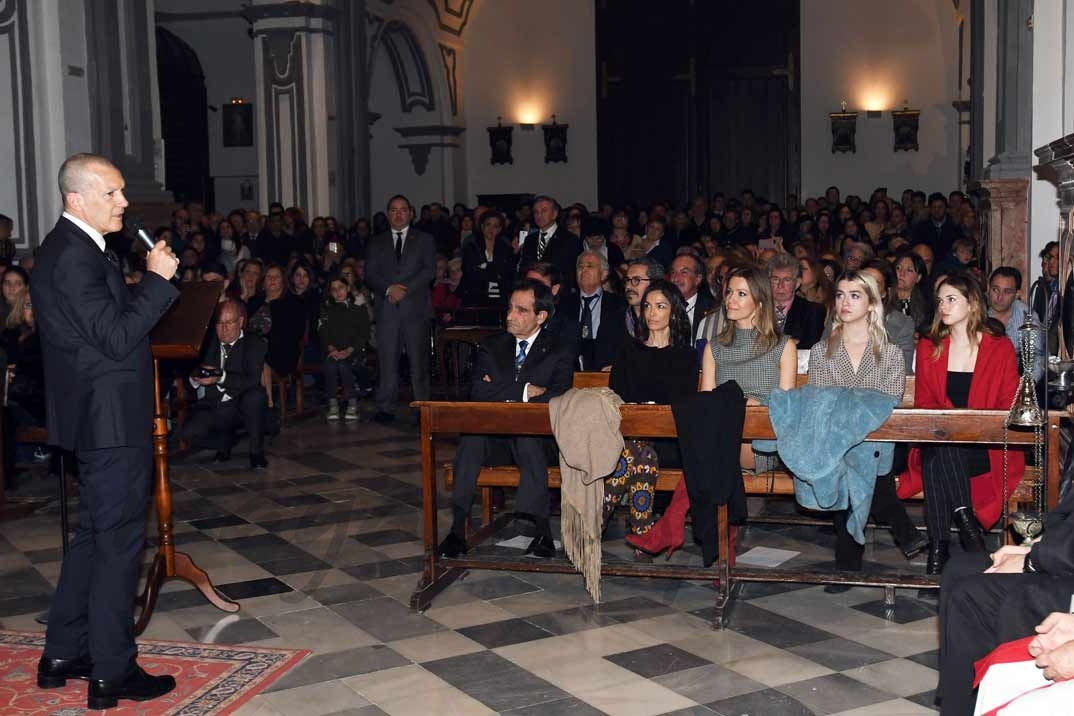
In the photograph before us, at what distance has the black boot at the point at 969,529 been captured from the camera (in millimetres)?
5027

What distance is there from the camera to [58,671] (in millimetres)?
4254

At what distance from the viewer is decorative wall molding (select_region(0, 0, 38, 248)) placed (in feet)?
33.3

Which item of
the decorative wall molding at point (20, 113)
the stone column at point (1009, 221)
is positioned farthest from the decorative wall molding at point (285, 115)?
the stone column at point (1009, 221)

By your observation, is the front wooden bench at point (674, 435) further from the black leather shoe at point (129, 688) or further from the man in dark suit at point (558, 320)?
the black leather shoe at point (129, 688)

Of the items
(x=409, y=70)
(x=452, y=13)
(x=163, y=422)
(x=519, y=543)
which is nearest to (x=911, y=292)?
(x=519, y=543)

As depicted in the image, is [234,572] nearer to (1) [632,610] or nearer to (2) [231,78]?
(1) [632,610]

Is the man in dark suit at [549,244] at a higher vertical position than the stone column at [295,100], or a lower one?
lower

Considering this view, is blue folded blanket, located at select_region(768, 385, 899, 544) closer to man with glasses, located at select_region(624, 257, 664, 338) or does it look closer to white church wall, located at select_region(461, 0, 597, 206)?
man with glasses, located at select_region(624, 257, 664, 338)

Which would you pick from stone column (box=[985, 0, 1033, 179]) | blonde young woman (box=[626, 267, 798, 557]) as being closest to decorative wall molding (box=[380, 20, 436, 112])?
stone column (box=[985, 0, 1033, 179])

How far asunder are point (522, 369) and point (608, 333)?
1.63 meters

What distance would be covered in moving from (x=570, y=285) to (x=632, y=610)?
14.3ft

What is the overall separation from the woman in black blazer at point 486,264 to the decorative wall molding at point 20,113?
3.53m

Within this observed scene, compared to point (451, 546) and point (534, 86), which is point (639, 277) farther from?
point (534, 86)

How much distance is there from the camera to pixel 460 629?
4855 mm
